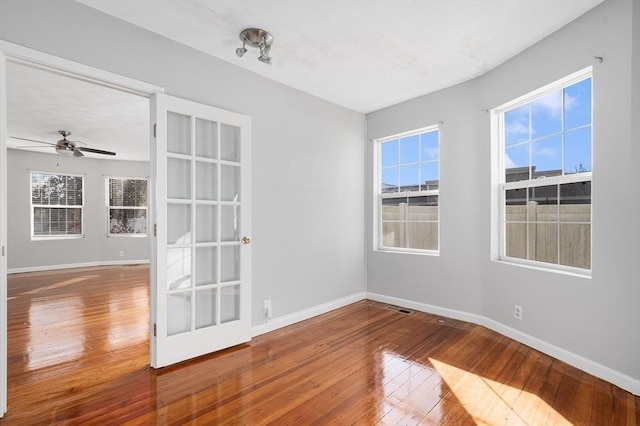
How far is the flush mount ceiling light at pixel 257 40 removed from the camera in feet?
8.48

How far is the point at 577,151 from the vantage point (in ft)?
8.66

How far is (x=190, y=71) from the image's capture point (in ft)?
9.25

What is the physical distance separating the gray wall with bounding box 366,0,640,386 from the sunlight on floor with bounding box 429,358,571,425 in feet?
2.45

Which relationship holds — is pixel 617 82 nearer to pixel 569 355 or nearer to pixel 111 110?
pixel 569 355

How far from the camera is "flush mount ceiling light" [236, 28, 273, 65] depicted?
8.48ft

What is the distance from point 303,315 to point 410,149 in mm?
2593

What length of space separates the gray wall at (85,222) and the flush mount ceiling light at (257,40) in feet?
23.7

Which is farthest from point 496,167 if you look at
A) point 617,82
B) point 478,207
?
point 617,82

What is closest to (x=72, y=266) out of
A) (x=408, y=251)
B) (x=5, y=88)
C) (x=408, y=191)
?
(x=5, y=88)

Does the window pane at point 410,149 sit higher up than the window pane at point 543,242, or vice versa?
the window pane at point 410,149

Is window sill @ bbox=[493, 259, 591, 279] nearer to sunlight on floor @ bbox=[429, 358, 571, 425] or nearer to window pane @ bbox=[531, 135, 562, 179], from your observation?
window pane @ bbox=[531, 135, 562, 179]

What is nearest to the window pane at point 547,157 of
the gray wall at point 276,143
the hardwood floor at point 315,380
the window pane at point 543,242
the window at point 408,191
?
the window pane at point 543,242

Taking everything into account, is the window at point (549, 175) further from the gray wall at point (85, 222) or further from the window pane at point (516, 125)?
the gray wall at point (85, 222)

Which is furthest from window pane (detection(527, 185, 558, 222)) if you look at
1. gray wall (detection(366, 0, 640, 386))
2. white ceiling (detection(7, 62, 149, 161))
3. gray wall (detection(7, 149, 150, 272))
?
gray wall (detection(7, 149, 150, 272))
